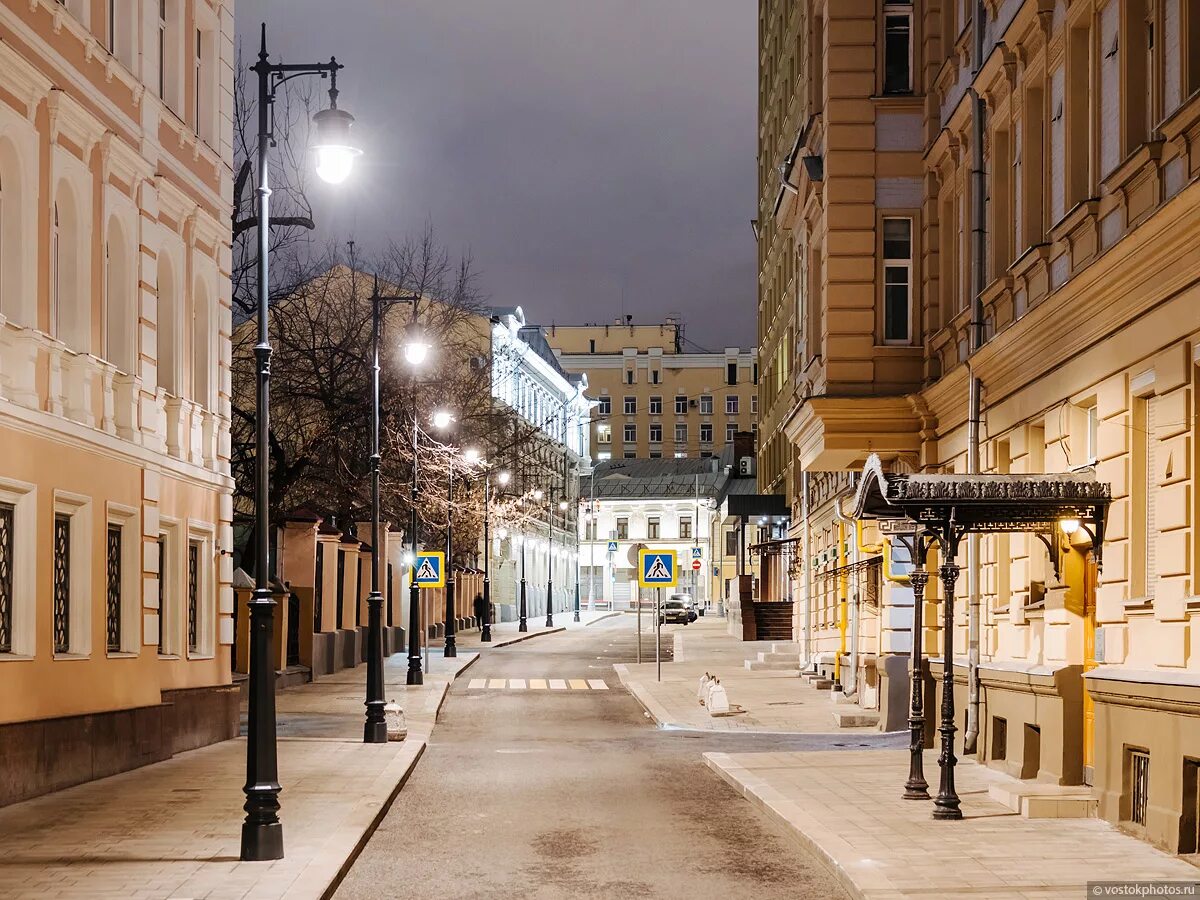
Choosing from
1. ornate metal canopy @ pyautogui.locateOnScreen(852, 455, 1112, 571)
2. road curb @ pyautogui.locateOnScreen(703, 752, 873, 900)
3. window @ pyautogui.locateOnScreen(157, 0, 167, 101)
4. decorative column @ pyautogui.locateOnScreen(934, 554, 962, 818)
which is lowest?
road curb @ pyautogui.locateOnScreen(703, 752, 873, 900)

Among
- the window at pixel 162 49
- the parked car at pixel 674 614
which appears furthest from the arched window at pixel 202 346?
the parked car at pixel 674 614

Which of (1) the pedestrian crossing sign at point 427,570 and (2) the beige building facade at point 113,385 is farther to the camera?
(1) the pedestrian crossing sign at point 427,570

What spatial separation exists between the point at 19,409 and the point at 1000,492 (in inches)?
357

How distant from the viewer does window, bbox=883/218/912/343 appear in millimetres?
24109

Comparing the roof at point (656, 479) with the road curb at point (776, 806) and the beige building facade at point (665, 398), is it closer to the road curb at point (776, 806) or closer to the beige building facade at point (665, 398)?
the beige building facade at point (665, 398)

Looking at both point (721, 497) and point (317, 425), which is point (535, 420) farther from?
point (317, 425)

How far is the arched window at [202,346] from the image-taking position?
2375cm

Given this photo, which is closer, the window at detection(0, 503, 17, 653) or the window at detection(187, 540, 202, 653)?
the window at detection(0, 503, 17, 653)

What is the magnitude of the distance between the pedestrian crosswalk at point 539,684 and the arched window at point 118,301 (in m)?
17.3

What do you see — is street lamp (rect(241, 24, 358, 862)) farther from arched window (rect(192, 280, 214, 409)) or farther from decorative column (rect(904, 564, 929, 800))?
arched window (rect(192, 280, 214, 409))

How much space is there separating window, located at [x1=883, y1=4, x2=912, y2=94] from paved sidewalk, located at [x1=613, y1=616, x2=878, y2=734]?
366 inches

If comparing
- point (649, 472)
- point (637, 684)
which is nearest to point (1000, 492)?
point (637, 684)

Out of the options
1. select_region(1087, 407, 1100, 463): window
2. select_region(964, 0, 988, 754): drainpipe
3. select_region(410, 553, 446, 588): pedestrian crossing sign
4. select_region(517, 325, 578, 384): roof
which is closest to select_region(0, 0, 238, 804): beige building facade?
select_region(964, 0, 988, 754): drainpipe

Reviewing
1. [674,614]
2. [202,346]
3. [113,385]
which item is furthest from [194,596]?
[674,614]
